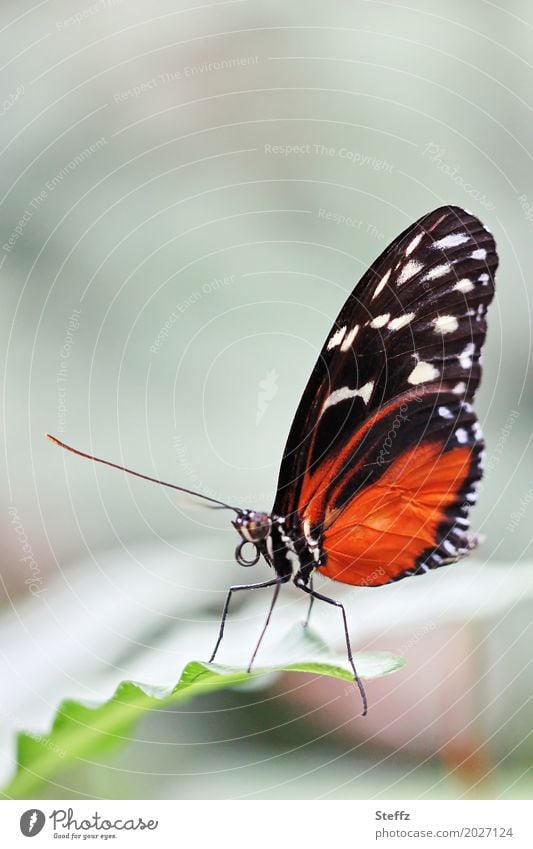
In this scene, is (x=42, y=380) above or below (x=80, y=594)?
above

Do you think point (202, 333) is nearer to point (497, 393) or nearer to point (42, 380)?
point (42, 380)

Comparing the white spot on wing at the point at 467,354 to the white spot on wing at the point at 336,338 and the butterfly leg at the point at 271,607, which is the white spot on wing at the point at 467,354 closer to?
the white spot on wing at the point at 336,338

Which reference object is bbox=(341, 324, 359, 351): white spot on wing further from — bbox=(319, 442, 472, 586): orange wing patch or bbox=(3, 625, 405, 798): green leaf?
bbox=(3, 625, 405, 798): green leaf

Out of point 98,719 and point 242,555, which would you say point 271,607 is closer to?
point 242,555
